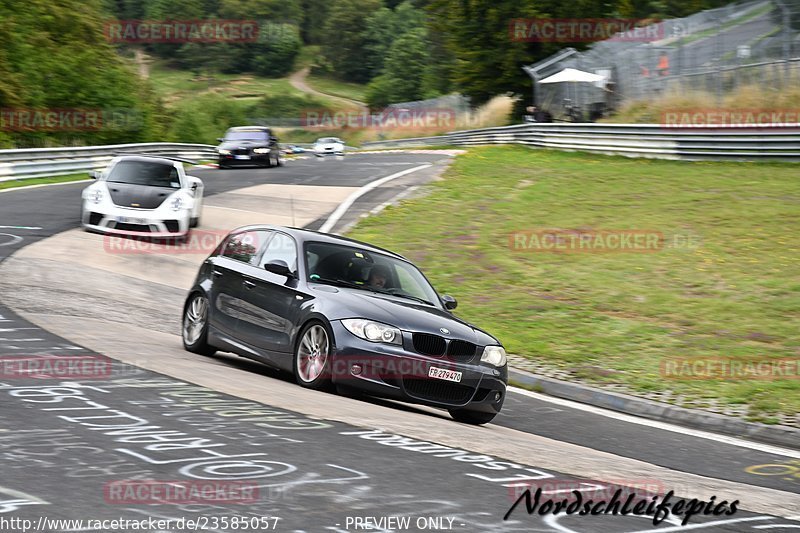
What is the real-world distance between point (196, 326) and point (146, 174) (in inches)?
350

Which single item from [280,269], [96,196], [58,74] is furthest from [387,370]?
[58,74]

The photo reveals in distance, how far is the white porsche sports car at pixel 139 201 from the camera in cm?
1872

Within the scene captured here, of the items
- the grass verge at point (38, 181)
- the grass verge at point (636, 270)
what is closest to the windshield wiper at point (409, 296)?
the grass verge at point (636, 270)

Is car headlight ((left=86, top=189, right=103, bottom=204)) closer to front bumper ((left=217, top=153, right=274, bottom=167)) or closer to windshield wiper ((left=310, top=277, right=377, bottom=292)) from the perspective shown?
windshield wiper ((left=310, top=277, right=377, bottom=292))

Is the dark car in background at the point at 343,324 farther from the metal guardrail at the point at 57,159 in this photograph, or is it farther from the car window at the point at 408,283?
the metal guardrail at the point at 57,159

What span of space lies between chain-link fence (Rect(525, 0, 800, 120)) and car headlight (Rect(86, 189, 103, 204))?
732 inches

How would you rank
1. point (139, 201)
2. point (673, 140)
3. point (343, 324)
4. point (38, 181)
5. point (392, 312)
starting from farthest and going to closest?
point (38, 181) → point (673, 140) → point (139, 201) → point (392, 312) → point (343, 324)

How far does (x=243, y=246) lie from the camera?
11102 mm

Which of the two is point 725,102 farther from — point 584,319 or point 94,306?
point 94,306

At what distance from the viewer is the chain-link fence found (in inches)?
1144

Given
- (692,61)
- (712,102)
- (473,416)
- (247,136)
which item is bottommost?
(473,416)

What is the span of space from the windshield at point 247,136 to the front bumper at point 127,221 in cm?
1926

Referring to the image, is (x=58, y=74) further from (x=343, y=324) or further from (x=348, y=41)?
(x=348, y=41)

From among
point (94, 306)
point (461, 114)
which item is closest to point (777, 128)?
point (94, 306)
